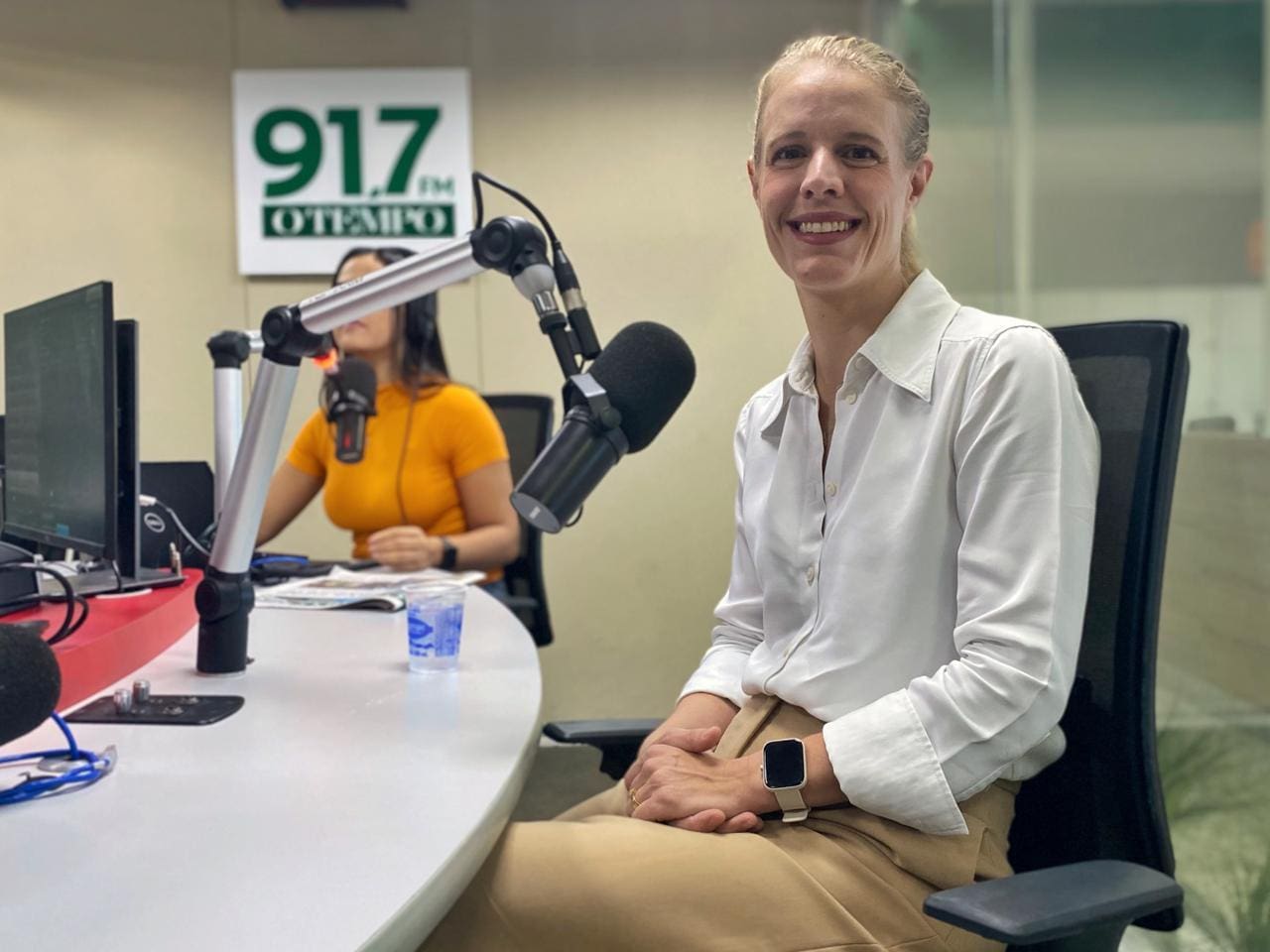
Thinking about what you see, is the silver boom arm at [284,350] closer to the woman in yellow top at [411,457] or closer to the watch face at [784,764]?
the watch face at [784,764]

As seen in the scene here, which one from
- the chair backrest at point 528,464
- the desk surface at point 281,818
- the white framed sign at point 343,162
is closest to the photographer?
the desk surface at point 281,818

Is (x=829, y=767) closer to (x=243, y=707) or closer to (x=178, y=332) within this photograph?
(x=243, y=707)

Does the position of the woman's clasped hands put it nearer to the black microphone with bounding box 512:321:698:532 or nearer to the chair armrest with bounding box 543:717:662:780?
the chair armrest with bounding box 543:717:662:780

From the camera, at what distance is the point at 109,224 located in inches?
161

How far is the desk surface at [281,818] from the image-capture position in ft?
2.60

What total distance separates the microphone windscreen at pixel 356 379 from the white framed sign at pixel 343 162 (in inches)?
85.8

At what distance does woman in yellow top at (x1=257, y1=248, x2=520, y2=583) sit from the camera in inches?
111

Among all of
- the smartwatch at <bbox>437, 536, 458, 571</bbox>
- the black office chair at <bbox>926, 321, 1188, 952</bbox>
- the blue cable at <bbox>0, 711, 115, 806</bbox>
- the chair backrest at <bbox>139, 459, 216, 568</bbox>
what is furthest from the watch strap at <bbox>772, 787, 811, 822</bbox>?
the smartwatch at <bbox>437, 536, 458, 571</bbox>

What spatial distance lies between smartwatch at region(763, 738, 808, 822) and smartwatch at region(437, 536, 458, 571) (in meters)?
1.55

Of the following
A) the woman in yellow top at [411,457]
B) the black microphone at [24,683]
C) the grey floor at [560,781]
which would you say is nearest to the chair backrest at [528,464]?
the woman in yellow top at [411,457]

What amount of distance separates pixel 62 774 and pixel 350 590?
1.12 m

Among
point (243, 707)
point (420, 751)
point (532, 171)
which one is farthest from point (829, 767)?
point (532, 171)

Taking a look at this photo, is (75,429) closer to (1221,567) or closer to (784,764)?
(784,764)

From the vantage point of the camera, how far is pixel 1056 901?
886mm
